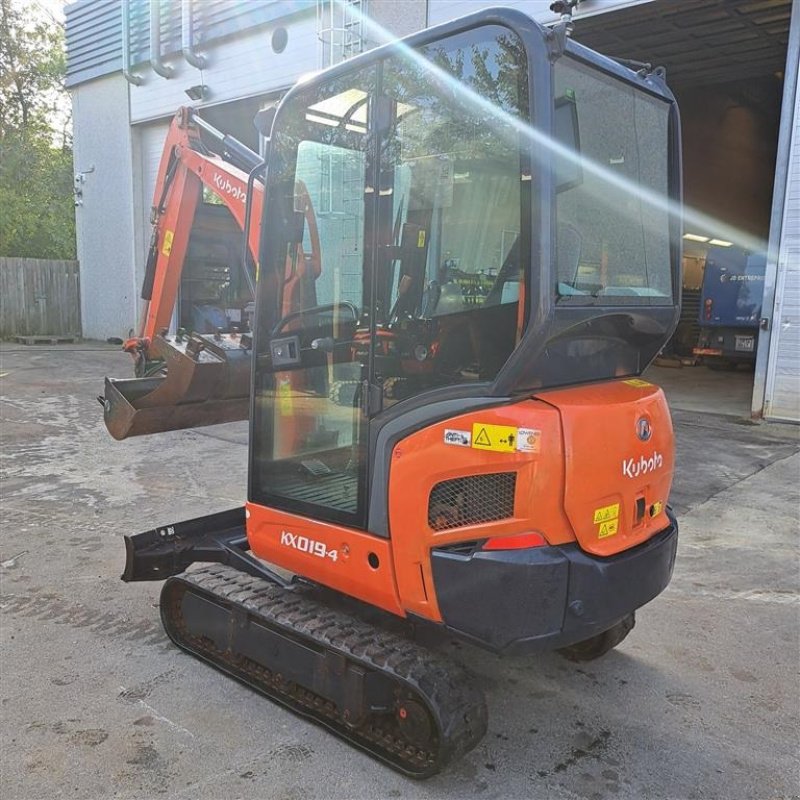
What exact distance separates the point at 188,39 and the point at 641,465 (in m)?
15.1

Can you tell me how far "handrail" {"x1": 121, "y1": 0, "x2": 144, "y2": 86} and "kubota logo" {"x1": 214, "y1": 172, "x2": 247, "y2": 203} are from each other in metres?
14.4

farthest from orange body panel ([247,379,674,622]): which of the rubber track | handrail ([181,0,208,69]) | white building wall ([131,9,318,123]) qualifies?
handrail ([181,0,208,69])

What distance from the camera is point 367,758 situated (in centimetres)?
277

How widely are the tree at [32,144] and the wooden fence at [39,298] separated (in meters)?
5.85

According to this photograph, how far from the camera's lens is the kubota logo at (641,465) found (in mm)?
2633

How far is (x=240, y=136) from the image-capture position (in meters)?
16.8

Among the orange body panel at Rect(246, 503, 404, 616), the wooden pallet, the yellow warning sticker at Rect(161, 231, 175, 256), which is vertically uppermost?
the yellow warning sticker at Rect(161, 231, 175, 256)

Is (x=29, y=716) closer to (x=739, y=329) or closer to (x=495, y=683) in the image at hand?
(x=495, y=683)

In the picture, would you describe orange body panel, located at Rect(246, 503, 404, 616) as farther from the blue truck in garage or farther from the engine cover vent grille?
the blue truck in garage

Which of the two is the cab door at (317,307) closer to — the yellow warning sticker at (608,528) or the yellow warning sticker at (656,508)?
the yellow warning sticker at (608,528)

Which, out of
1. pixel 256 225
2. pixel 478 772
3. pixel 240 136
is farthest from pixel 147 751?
pixel 240 136

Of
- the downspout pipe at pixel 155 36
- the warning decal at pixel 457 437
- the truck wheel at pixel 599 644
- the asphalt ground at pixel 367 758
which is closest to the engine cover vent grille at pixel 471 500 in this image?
the warning decal at pixel 457 437

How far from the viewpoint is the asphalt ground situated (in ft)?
8.76

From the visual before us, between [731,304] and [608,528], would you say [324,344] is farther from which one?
[731,304]
